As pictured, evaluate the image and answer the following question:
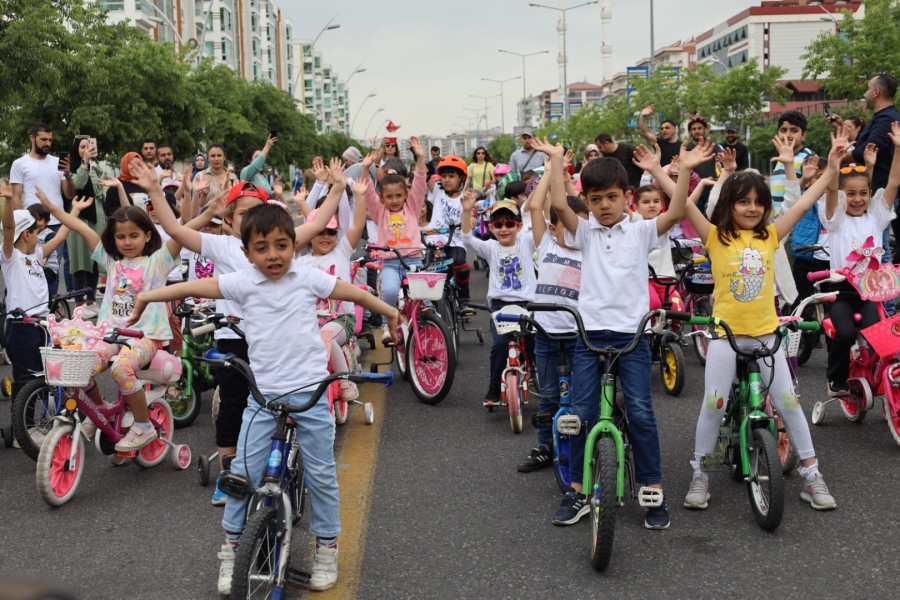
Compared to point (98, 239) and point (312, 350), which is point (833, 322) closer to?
point (312, 350)

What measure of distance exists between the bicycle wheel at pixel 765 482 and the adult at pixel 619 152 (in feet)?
29.0

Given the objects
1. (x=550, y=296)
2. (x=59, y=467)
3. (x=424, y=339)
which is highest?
(x=550, y=296)

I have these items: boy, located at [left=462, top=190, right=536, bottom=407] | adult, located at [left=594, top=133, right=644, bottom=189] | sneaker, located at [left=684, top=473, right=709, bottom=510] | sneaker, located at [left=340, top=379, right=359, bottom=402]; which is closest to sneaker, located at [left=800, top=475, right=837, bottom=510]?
sneaker, located at [left=684, top=473, right=709, bottom=510]

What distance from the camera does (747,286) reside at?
5.63 m

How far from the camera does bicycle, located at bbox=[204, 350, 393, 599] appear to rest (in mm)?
4082

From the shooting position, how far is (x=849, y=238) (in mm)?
7258

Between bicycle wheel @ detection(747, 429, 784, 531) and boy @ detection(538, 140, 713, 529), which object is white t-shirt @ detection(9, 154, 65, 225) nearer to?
boy @ detection(538, 140, 713, 529)

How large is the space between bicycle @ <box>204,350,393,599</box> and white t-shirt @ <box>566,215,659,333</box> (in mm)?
1433

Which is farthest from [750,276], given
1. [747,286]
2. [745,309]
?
[745,309]

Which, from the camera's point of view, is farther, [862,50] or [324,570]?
[862,50]

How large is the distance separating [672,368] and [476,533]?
3548 millimetres

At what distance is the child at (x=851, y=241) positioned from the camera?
719 centimetres

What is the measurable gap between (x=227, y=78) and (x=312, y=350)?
3845 cm

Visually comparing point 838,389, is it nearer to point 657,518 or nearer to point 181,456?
point 657,518
